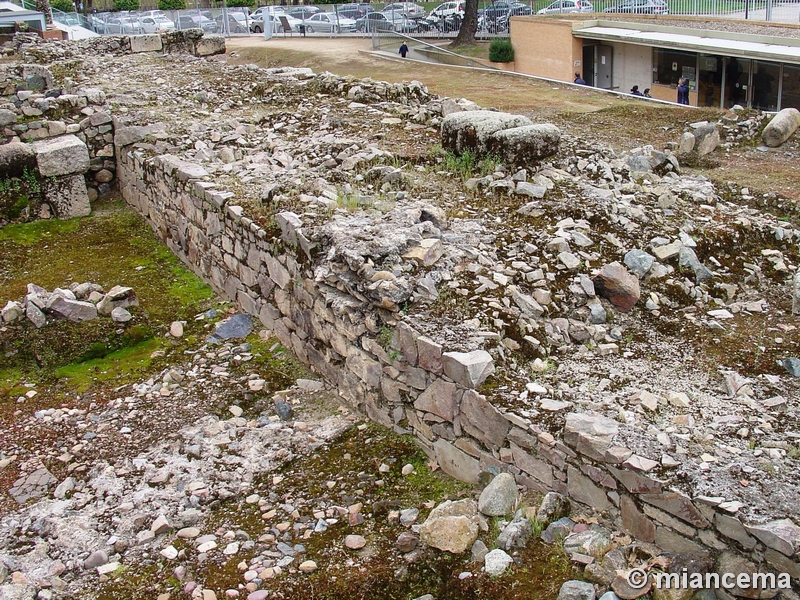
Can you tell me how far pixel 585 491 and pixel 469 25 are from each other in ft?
90.8

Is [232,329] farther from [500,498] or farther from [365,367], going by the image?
[500,498]

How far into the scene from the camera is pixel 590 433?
183 inches

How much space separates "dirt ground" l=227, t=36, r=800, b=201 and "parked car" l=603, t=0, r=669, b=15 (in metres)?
7.10

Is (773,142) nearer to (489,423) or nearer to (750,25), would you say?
(489,423)

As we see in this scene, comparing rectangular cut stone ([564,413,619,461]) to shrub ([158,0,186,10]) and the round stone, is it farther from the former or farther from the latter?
shrub ([158,0,186,10])

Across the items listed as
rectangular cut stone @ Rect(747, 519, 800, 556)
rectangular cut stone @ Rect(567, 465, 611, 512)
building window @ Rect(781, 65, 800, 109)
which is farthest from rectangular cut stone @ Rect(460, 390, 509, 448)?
building window @ Rect(781, 65, 800, 109)

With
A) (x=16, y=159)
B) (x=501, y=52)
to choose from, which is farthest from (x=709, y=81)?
(x=16, y=159)

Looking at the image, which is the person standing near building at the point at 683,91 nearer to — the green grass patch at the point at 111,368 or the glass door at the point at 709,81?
the glass door at the point at 709,81

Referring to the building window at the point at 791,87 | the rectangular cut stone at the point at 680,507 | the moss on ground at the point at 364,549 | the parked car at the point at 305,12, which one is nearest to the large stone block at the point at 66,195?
the moss on ground at the point at 364,549

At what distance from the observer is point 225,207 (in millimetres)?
8414

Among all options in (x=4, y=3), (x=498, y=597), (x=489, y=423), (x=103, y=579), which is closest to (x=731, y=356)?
(x=489, y=423)

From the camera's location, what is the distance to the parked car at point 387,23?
31.6 metres

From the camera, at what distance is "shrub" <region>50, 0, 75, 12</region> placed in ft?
151

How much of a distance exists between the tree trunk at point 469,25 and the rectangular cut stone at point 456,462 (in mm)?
26559
